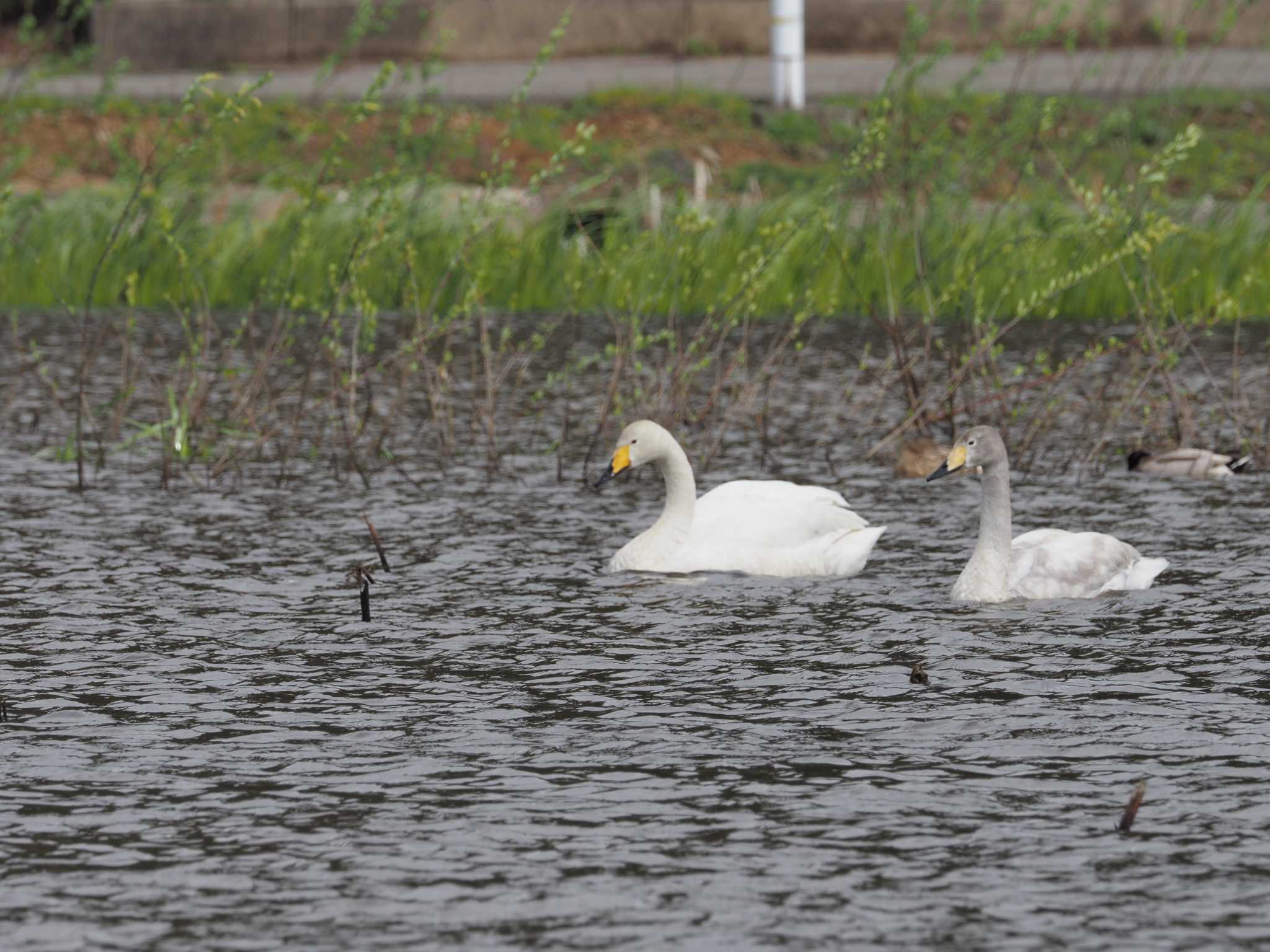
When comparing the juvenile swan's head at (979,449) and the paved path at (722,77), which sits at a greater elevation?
the paved path at (722,77)

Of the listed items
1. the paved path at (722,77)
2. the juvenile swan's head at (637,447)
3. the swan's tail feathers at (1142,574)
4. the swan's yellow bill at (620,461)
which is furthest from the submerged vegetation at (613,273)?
the swan's tail feathers at (1142,574)

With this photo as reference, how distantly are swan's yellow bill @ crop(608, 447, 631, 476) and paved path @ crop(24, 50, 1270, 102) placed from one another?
15.3 meters

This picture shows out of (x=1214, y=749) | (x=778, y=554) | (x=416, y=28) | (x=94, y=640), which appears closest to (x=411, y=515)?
(x=778, y=554)

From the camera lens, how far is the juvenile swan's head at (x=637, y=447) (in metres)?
11.4

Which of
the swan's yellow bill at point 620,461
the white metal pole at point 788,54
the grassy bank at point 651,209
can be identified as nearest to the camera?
the swan's yellow bill at point 620,461

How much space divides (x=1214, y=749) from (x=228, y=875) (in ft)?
10.3

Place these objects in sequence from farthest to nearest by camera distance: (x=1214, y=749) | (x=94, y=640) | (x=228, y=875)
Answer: (x=94, y=640), (x=1214, y=749), (x=228, y=875)

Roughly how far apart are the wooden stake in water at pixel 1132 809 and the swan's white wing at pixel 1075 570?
135 inches

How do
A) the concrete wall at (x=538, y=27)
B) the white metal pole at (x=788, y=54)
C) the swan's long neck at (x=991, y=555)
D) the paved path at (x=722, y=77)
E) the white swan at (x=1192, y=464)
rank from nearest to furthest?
the swan's long neck at (x=991, y=555), the white swan at (x=1192, y=464), the white metal pole at (x=788, y=54), the paved path at (x=722, y=77), the concrete wall at (x=538, y=27)

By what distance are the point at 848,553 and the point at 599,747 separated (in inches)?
129

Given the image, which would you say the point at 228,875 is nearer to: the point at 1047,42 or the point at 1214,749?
the point at 1214,749

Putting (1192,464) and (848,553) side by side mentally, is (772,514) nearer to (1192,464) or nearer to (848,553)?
(848,553)

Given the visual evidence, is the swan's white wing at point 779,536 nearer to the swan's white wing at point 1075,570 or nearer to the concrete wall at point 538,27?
the swan's white wing at point 1075,570

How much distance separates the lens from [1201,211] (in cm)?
2183
